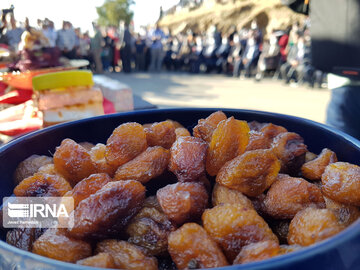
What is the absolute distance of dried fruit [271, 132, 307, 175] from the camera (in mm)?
715

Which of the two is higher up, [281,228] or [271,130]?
[271,130]

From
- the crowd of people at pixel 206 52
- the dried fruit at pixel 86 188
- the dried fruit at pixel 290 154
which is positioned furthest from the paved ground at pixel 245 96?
the dried fruit at pixel 86 188

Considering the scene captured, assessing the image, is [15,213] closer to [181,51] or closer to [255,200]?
[255,200]

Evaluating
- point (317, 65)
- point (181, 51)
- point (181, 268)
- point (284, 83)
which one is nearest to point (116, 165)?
point (181, 268)

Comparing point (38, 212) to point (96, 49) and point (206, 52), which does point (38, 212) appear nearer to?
point (96, 49)

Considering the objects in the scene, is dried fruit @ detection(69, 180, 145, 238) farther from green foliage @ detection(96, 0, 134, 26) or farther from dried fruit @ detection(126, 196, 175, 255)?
green foliage @ detection(96, 0, 134, 26)

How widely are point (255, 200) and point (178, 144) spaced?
197 millimetres

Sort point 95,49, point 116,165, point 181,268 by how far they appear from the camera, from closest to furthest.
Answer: point 181,268
point 116,165
point 95,49

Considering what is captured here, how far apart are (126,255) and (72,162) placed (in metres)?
0.29

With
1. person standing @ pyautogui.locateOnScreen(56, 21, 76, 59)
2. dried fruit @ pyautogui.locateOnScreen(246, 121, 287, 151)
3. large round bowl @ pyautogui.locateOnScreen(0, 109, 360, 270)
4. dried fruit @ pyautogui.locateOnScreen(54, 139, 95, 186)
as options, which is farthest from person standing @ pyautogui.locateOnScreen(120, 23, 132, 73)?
dried fruit @ pyautogui.locateOnScreen(54, 139, 95, 186)

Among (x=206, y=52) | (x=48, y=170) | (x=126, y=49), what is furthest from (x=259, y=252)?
(x=126, y=49)

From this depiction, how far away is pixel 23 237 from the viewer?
0.55 meters

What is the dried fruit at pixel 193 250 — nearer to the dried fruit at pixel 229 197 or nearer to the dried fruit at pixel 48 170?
the dried fruit at pixel 229 197

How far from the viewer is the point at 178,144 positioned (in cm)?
66
